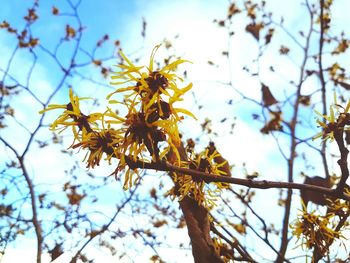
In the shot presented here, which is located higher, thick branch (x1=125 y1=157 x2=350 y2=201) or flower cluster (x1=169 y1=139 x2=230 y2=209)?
flower cluster (x1=169 y1=139 x2=230 y2=209)

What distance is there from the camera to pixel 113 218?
4.14 meters

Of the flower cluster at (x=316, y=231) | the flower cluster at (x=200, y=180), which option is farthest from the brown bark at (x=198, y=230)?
the flower cluster at (x=316, y=231)

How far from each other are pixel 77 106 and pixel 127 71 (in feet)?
0.67

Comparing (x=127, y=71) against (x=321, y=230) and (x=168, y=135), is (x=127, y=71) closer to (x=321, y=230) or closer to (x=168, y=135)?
(x=168, y=135)

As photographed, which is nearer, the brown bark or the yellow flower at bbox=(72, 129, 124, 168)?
the yellow flower at bbox=(72, 129, 124, 168)

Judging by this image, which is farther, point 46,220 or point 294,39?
point 294,39

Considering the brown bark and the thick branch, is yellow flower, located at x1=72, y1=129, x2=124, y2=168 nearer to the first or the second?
the thick branch

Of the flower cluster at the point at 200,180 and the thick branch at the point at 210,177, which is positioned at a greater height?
the flower cluster at the point at 200,180

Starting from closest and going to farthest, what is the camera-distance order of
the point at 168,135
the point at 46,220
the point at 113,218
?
the point at 168,135 → the point at 46,220 → the point at 113,218

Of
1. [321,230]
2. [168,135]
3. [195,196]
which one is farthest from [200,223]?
[321,230]

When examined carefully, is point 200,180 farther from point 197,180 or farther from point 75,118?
point 75,118

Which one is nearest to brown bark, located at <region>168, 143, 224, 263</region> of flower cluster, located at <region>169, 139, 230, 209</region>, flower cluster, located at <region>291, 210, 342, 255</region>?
flower cluster, located at <region>169, 139, 230, 209</region>

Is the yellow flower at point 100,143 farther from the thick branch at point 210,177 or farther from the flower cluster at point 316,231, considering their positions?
the flower cluster at point 316,231

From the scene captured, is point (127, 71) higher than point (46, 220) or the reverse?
the reverse
